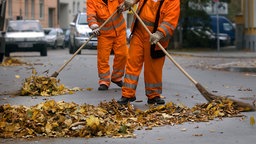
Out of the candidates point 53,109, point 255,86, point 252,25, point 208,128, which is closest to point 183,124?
point 208,128

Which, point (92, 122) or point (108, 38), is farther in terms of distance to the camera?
point (108, 38)

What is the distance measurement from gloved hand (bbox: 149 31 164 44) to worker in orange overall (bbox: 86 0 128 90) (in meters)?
2.64

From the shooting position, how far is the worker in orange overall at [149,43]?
9164mm

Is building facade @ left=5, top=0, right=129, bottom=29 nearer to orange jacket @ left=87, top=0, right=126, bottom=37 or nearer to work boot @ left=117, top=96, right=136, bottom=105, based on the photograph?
orange jacket @ left=87, top=0, right=126, bottom=37

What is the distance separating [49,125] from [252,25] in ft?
103

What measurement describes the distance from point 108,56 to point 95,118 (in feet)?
15.4

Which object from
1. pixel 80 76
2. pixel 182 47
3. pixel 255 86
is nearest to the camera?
pixel 255 86

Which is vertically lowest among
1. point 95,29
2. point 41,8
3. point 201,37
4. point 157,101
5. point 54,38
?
point 54,38

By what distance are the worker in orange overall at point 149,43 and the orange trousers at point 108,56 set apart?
2.54 meters

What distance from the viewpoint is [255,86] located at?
46.5 feet

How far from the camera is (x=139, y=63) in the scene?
9352 millimetres

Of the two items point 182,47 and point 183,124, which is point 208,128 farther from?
point 182,47

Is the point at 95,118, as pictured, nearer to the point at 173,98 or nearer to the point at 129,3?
the point at 129,3

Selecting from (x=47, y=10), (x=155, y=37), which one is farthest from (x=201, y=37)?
(x=155, y=37)
